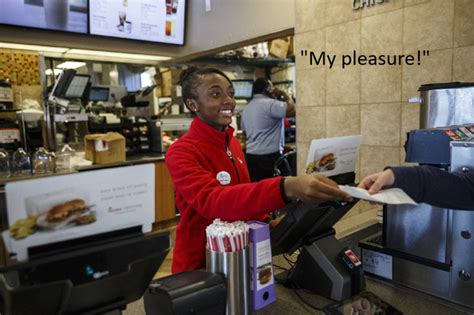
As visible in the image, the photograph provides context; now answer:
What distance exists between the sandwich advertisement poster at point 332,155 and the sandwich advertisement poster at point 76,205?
514mm

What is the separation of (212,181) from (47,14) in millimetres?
3315

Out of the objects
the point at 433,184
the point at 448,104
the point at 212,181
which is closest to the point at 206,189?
the point at 212,181

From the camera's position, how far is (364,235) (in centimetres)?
166

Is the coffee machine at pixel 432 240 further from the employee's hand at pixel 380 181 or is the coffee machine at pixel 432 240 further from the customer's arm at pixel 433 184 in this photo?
the employee's hand at pixel 380 181

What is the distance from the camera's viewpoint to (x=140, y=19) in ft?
13.5

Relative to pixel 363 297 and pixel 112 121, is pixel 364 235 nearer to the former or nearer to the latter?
pixel 363 297

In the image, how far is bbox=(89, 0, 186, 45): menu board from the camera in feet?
12.6

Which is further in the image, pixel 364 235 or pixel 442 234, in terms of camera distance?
pixel 364 235

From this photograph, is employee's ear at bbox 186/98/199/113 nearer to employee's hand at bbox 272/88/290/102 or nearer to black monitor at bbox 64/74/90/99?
employee's hand at bbox 272/88/290/102

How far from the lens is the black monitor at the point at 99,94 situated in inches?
177

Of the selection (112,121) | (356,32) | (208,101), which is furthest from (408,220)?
(112,121)

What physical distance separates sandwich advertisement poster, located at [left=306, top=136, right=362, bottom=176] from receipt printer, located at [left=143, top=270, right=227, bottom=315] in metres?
0.42

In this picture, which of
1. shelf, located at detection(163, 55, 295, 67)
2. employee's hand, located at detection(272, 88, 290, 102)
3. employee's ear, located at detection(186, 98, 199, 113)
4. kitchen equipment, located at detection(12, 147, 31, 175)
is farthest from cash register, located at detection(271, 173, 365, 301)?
shelf, located at detection(163, 55, 295, 67)

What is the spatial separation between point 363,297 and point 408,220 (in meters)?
0.32
